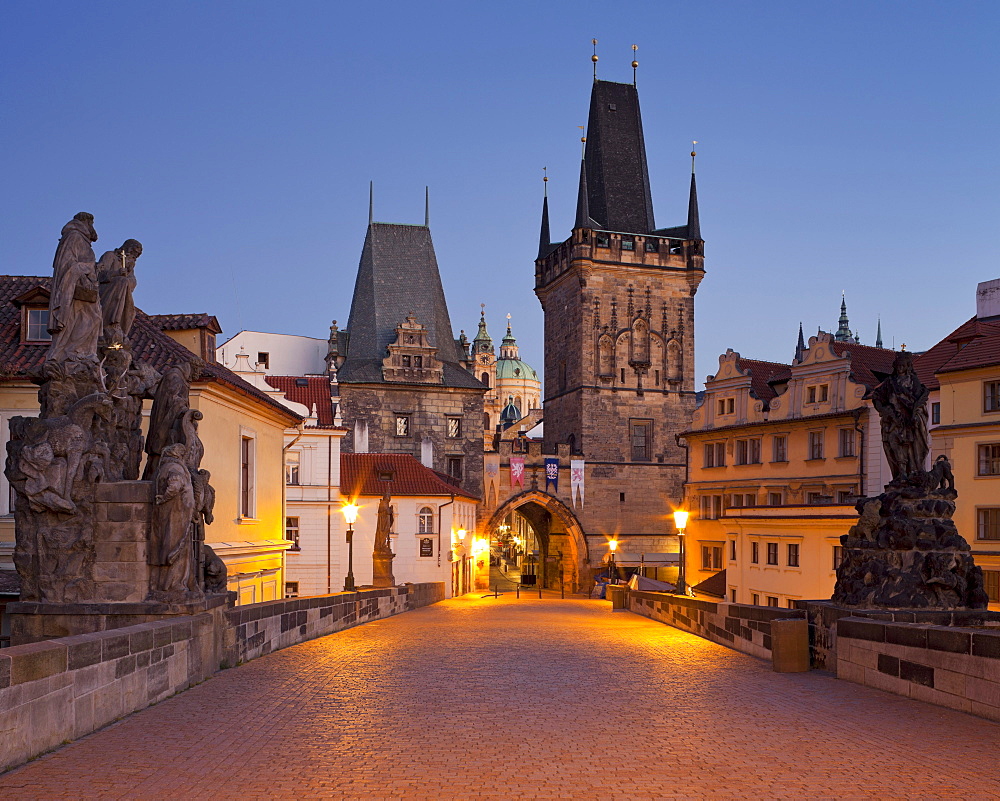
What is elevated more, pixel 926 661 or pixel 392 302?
pixel 392 302

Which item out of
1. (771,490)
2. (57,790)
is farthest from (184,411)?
(771,490)

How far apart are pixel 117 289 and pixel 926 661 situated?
8.96 meters

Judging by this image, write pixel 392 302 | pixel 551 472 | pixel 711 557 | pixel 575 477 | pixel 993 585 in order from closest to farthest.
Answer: pixel 993 585 → pixel 711 557 → pixel 392 302 → pixel 551 472 → pixel 575 477

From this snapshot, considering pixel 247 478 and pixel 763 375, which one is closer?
pixel 247 478

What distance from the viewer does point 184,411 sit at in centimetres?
1135

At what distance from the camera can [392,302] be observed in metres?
64.7

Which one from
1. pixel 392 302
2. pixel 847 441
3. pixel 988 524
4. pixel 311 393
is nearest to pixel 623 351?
pixel 392 302

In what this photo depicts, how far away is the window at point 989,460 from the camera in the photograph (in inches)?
1350

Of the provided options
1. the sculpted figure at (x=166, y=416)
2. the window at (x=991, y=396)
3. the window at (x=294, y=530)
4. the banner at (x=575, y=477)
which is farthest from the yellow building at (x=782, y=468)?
the sculpted figure at (x=166, y=416)

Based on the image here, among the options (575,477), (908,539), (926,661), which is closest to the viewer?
(926,661)

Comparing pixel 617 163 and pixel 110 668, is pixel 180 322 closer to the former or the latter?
pixel 110 668

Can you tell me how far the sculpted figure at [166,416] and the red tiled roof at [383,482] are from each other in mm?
36570

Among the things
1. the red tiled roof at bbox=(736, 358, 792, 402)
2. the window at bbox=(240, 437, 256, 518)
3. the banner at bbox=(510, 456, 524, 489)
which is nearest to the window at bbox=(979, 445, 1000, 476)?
the red tiled roof at bbox=(736, 358, 792, 402)

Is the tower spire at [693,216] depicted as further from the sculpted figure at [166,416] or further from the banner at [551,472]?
the sculpted figure at [166,416]
